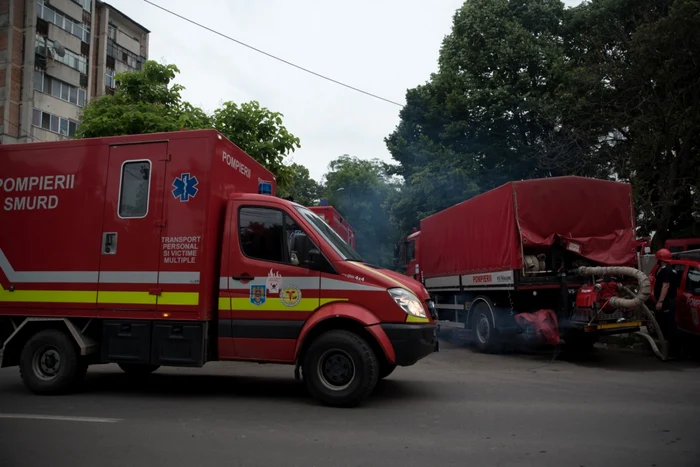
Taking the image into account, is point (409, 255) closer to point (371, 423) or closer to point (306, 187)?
point (371, 423)

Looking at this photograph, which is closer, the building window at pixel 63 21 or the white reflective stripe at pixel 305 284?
the white reflective stripe at pixel 305 284

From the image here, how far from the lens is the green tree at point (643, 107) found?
45.2 ft

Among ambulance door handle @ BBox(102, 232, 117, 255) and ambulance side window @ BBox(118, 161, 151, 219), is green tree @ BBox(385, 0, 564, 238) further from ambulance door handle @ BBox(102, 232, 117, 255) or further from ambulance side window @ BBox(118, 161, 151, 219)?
ambulance door handle @ BBox(102, 232, 117, 255)

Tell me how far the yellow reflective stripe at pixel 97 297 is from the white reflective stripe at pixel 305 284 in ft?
1.32

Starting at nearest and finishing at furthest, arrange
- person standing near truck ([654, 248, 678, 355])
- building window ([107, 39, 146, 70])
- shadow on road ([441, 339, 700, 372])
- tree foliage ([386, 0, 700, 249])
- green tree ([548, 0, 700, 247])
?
shadow on road ([441, 339, 700, 372]), person standing near truck ([654, 248, 678, 355]), green tree ([548, 0, 700, 247]), tree foliage ([386, 0, 700, 249]), building window ([107, 39, 146, 70])

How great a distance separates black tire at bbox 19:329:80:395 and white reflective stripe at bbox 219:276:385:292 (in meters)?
2.14

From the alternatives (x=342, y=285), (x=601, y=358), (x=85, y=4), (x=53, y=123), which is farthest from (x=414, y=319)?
(x=85, y=4)

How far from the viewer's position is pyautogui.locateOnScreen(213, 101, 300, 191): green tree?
15.5 meters

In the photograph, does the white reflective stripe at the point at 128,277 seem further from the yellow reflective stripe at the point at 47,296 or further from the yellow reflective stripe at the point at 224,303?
the yellow reflective stripe at the point at 224,303

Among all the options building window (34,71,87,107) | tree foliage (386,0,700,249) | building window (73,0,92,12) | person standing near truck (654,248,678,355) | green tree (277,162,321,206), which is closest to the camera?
person standing near truck (654,248,678,355)

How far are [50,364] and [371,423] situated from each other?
4.31 metres

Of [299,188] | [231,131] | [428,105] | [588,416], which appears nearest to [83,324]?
[588,416]

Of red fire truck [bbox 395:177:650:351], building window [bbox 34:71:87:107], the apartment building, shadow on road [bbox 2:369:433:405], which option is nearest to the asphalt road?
shadow on road [bbox 2:369:433:405]

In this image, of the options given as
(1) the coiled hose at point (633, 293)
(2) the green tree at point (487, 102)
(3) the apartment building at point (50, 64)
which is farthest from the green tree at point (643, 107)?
(3) the apartment building at point (50, 64)
